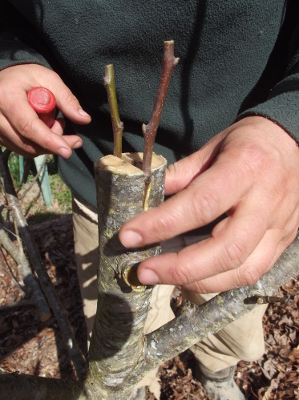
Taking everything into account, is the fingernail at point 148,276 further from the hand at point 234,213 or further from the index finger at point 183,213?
the index finger at point 183,213

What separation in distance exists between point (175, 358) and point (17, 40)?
9.81 feet

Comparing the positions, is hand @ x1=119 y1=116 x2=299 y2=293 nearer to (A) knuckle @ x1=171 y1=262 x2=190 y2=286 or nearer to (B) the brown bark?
(A) knuckle @ x1=171 y1=262 x2=190 y2=286

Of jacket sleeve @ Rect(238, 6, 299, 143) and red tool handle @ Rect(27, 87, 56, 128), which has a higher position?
jacket sleeve @ Rect(238, 6, 299, 143)

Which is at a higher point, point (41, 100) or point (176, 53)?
point (176, 53)

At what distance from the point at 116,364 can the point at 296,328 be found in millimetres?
2660

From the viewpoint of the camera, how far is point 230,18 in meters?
1.32

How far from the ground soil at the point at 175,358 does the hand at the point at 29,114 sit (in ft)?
4.69

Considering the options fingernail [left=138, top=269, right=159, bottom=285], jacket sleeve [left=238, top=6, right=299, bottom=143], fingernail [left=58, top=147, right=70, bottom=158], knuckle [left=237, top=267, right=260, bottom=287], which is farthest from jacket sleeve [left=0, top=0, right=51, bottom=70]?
knuckle [left=237, top=267, right=260, bottom=287]

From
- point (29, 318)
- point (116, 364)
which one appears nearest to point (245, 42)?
point (116, 364)

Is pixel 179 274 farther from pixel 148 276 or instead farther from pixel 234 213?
pixel 234 213

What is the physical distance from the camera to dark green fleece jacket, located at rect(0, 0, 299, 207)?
4.37ft

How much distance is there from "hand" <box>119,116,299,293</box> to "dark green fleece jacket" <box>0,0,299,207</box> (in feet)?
1.13

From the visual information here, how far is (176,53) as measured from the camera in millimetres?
1444

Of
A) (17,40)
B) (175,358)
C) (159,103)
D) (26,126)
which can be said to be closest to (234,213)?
(159,103)
